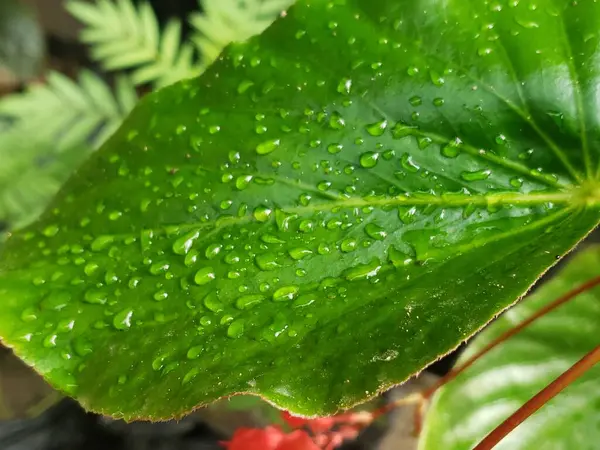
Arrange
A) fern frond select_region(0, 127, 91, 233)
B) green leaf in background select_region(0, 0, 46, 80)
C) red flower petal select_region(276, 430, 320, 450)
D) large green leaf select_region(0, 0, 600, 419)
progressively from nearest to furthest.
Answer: large green leaf select_region(0, 0, 600, 419)
red flower petal select_region(276, 430, 320, 450)
fern frond select_region(0, 127, 91, 233)
green leaf in background select_region(0, 0, 46, 80)

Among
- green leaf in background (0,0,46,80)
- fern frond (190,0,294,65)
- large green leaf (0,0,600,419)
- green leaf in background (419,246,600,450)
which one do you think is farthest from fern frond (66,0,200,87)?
green leaf in background (419,246,600,450)

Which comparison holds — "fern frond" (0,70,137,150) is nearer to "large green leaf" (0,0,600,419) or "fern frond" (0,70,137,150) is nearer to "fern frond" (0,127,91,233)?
"fern frond" (0,127,91,233)

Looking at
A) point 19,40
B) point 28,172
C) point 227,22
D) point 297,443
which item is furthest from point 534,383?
point 19,40

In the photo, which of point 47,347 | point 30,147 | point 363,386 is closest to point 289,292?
point 363,386

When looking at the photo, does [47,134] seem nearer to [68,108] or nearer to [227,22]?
[68,108]

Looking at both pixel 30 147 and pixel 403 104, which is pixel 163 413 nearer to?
pixel 403 104
